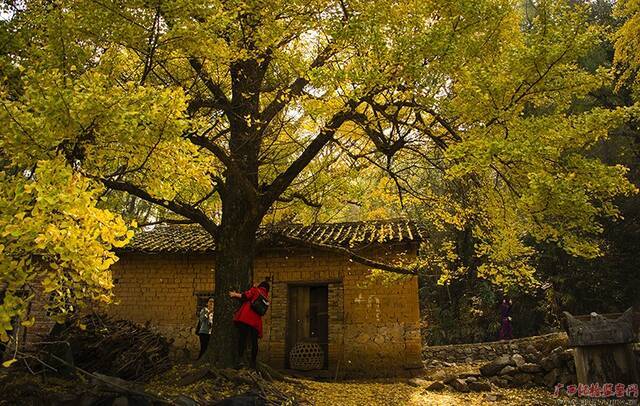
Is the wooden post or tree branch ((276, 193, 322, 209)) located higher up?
tree branch ((276, 193, 322, 209))

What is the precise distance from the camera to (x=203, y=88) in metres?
8.73

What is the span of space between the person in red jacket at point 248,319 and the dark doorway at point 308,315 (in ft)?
13.9

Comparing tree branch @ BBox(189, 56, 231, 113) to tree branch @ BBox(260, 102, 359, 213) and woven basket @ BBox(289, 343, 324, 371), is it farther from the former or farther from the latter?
woven basket @ BBox(289, 343, 324, 371)

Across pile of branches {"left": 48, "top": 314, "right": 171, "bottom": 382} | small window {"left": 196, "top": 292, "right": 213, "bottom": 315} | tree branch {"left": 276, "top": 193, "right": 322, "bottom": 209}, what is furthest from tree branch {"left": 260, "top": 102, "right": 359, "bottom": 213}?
small window {"left": 196, "top": 292, "right": 213, "bottom": 315}

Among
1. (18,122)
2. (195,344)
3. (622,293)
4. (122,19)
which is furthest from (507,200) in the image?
(622,293)

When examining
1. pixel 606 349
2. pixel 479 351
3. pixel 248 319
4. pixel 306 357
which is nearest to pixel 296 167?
pixel 248 319

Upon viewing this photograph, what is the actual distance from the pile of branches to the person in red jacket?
4.92 ft

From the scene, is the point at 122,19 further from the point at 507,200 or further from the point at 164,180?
the point at 507,200

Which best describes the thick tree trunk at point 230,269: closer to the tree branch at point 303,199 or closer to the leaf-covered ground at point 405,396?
the tree branch at point 303,199

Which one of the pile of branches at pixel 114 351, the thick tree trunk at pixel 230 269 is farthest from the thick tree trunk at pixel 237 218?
the pile of branches at pixel 114 351

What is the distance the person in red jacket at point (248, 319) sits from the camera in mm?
7750

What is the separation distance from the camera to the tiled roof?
11.6 m

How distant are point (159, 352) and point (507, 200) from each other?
688cm

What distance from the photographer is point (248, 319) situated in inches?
305
